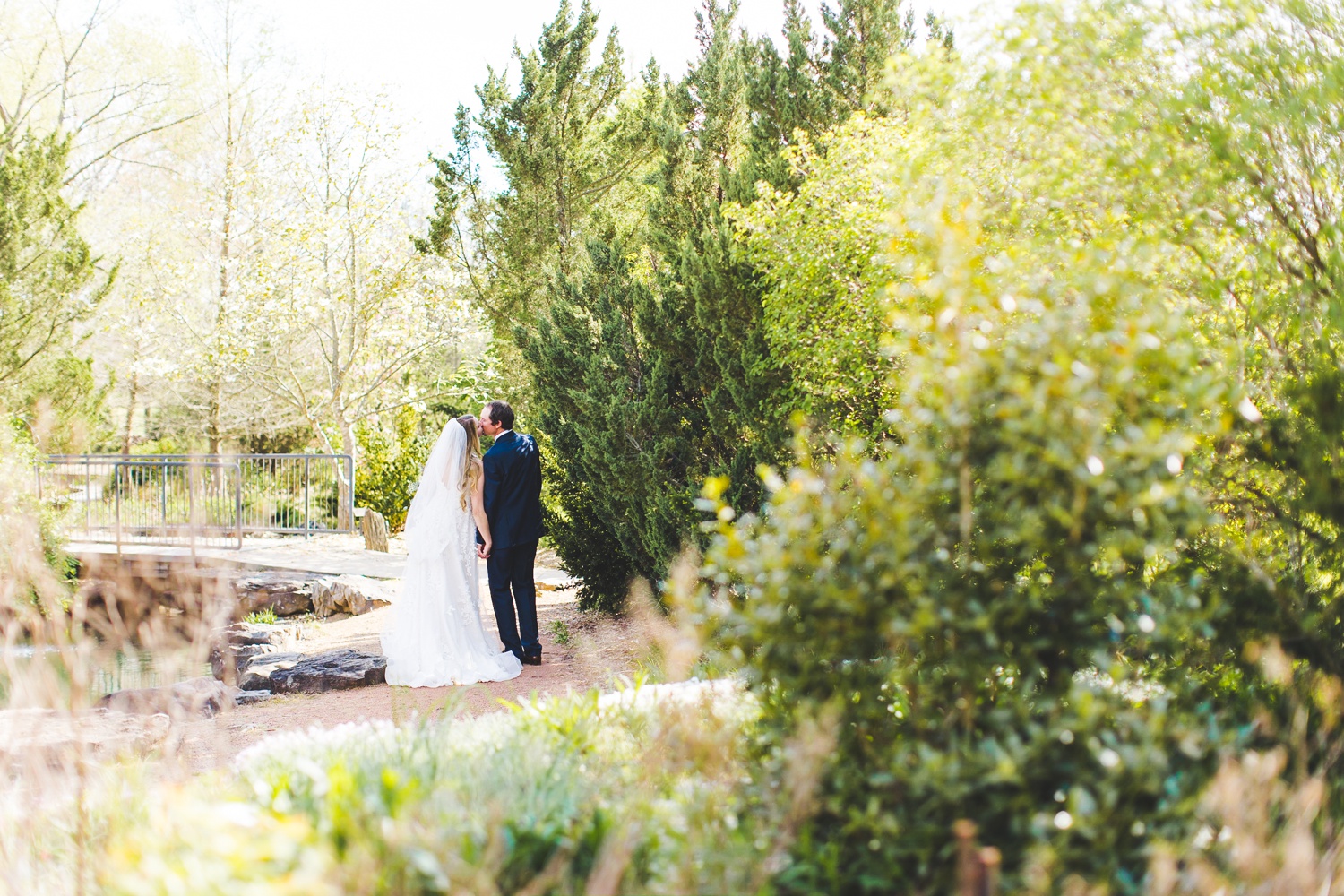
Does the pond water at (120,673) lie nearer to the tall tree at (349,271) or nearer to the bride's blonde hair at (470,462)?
the bride's blonde hair at (470,462)

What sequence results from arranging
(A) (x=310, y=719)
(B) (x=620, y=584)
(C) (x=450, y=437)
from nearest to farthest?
(A) (x=310, y=719) < (C) (x=450, y=437) < (B) (x=620, y=584)

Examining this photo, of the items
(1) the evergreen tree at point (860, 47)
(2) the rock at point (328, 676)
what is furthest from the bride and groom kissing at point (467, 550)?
(1) the evergreen tree at point (860, 47)

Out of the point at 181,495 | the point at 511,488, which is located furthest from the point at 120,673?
the point at 181,495

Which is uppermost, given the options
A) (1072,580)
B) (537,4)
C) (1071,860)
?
(537,4)

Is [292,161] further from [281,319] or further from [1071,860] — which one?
[1071,860]

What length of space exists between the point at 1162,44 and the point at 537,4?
9.91m

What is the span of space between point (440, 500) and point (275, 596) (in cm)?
543

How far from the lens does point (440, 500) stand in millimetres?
7262

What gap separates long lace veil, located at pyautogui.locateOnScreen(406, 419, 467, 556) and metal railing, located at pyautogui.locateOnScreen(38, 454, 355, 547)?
7855mm

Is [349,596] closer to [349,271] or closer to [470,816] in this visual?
[349,271]

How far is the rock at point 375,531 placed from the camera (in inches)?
577

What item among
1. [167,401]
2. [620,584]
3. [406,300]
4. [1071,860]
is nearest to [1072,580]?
[1071,860]

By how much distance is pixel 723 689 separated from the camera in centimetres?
425

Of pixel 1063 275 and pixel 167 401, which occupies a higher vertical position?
pixel 167 401
